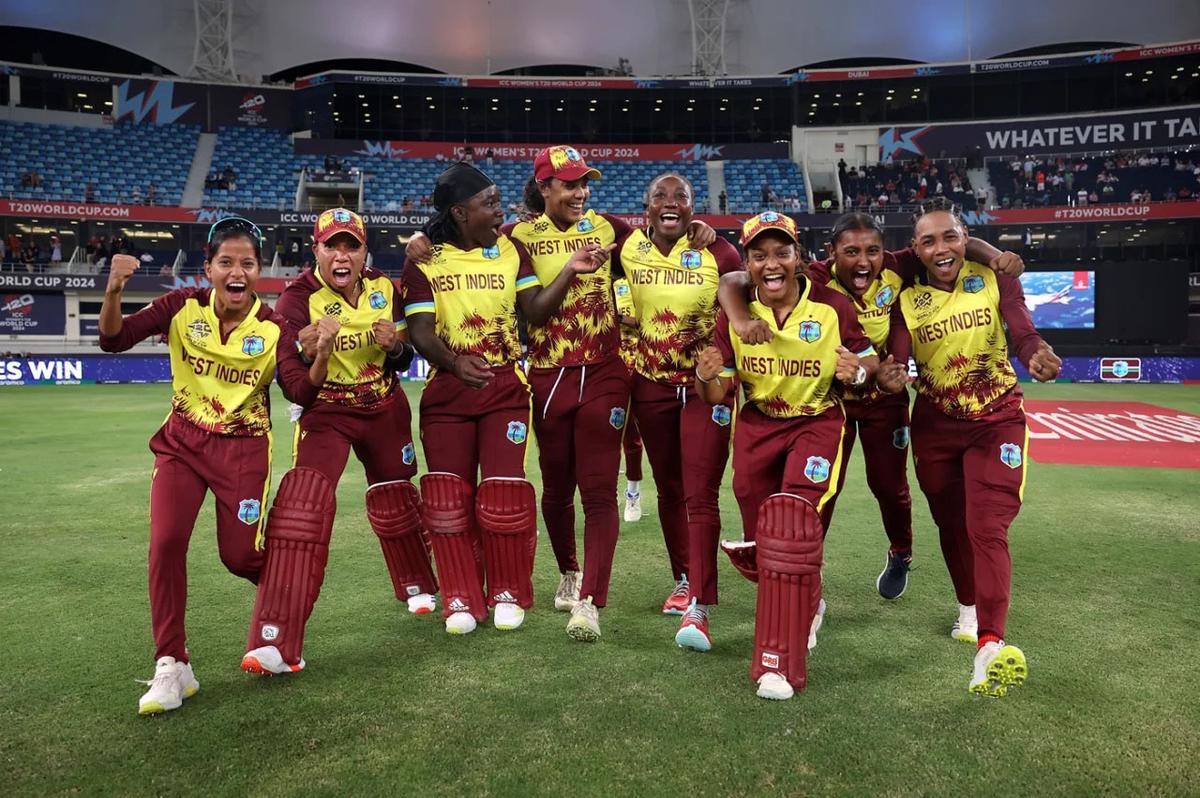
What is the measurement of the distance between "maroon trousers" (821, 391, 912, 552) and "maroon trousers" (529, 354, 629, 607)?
50.4 inches

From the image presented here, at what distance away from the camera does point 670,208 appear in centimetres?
471

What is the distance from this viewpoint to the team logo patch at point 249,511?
12.8 feet

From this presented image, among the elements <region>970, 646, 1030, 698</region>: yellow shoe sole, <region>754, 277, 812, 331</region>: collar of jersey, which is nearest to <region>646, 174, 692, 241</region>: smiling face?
<region>754, 277, 812, 331</region>: collar of jersey

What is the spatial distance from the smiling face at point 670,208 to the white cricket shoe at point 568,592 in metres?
2.13

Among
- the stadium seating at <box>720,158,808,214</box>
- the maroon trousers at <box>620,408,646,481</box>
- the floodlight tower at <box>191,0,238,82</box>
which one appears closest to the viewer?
the maroon trousers at <box>620,408,646,481</box>

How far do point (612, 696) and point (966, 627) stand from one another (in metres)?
2.07

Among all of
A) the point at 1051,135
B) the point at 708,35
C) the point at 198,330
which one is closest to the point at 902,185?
the point at 1051,135

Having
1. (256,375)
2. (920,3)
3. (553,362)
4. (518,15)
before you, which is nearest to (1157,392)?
(553,362)

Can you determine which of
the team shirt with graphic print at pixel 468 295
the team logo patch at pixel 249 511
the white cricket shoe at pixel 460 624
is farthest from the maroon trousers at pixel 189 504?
the team shirt with graphic print at pixel 468 295

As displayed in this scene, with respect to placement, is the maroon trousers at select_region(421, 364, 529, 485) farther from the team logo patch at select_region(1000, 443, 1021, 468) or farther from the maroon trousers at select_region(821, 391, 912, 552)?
the team logo patch at select_region(1000, 443, 1021, 468)

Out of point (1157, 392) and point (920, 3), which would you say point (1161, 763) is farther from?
point (920, 3)

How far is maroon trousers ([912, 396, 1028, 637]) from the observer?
12.7 feet

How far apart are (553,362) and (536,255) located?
2.13ft

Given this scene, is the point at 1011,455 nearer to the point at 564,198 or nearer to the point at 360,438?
the point at 564,198
